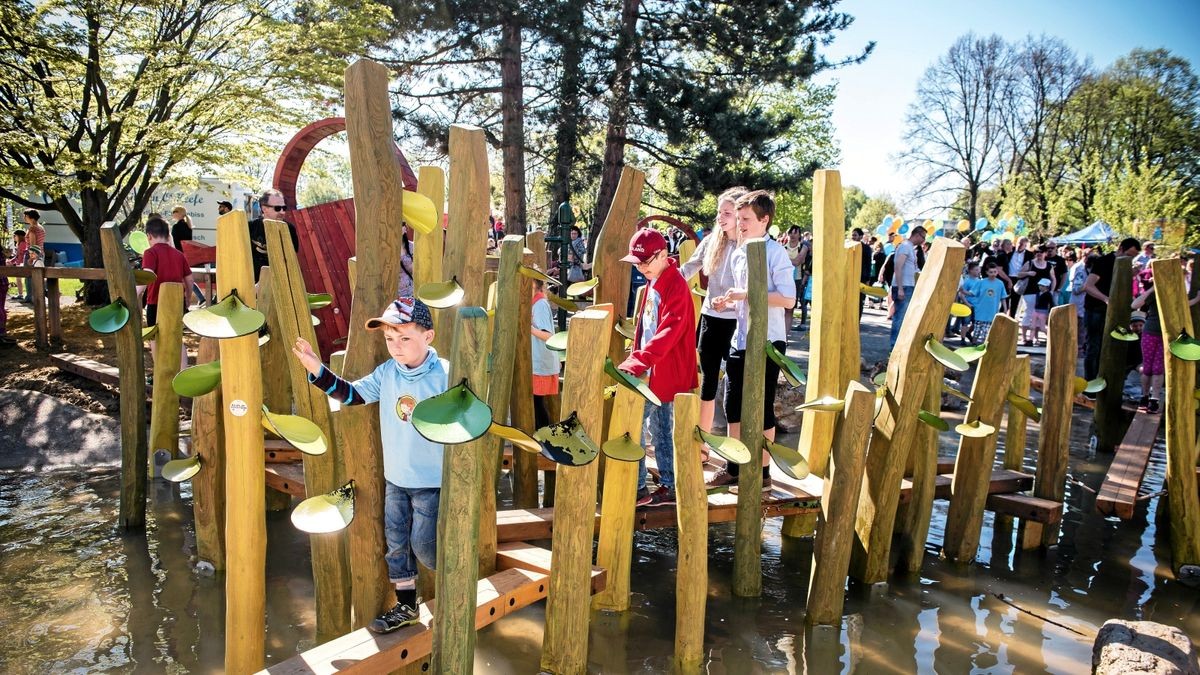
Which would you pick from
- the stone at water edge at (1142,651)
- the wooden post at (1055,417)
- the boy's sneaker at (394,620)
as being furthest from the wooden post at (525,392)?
the wooden post at (1055,417)

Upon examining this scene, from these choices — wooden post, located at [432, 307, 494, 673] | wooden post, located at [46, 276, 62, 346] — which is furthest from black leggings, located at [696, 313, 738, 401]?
wooden post, located at [46, 276, 62, 346]

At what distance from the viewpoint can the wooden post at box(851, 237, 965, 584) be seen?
149 inches

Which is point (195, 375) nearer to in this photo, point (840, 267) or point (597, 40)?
point (840, 267)

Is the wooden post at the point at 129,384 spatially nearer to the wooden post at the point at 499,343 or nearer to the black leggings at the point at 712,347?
the wooden post at the point at 499,343

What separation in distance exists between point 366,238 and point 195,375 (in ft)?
2.77

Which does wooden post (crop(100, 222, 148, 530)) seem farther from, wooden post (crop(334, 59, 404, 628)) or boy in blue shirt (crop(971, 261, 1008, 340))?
boy in blue shirt (crop(971, 261, 1008, 340))

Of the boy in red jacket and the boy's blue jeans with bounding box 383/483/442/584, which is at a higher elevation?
the boy in red jacket

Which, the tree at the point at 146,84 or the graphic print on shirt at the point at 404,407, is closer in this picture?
the graphic print on shirt at the point at 404,407

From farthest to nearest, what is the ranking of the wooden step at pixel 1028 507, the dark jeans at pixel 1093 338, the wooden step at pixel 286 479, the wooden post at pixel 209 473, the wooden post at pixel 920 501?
1. the dark jeans at pixel 1093 338
2. the wooden step at pixel 1028 507
3. the wooden post at pixel 920 501
4. the wooden step at pixel 286 479
5. the wooden post at pixel 209 473

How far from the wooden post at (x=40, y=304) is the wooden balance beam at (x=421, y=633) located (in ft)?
26.1

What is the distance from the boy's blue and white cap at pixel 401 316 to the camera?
266 cm

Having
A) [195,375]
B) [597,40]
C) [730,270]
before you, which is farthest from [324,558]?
[597,40]

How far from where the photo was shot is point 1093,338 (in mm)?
8922

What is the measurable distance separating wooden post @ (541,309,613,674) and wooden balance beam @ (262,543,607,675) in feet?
0.43
